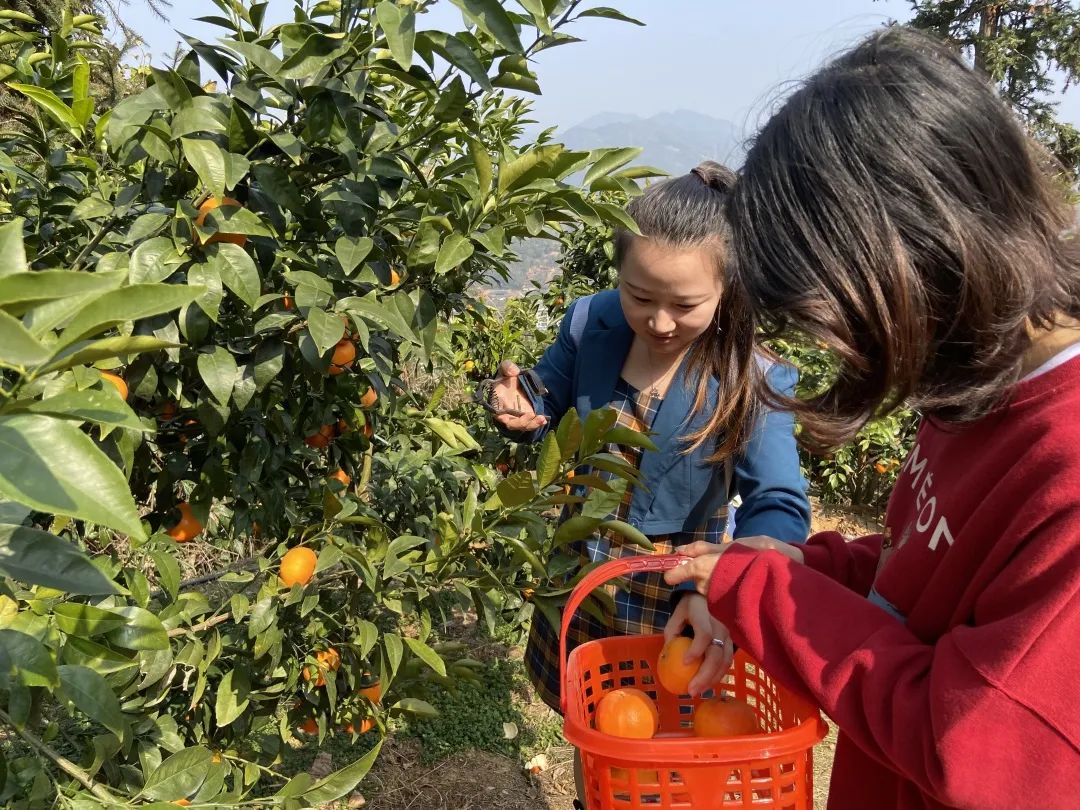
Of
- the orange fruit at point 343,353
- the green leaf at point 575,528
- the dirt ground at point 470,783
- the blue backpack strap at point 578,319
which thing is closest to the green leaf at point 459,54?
the orange fruit at point 343,353

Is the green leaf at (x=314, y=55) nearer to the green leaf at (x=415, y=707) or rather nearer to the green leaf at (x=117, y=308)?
the green leaf at (x=117, y=308)

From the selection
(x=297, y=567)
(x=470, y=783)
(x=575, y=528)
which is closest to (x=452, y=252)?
(x=575, y=528)

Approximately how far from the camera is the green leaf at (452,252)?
926 millimetres

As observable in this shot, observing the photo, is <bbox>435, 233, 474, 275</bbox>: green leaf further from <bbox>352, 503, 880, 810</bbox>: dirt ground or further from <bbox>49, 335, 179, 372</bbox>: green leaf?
<bbox>352, 503, 880, 810</bbox>: dirt ground

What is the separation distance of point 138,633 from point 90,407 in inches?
17.8

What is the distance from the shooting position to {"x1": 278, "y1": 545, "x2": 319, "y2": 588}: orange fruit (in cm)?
114

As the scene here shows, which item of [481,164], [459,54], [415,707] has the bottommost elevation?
[415,707]

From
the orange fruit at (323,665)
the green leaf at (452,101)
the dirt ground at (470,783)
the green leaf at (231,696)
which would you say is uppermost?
the green leaf at (452,101)

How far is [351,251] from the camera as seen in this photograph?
1008 millimetres

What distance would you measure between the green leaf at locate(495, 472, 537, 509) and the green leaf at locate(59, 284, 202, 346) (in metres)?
0.65

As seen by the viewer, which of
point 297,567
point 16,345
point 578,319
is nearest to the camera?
point 16,345

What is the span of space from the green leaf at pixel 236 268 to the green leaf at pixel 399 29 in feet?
0.98

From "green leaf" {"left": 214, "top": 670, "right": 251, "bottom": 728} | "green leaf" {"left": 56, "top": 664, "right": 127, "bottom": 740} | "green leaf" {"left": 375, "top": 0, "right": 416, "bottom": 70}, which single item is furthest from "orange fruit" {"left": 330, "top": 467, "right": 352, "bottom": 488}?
"green leaf" {"left": 375, "top": 0, "right": 416, "bottom": 70}

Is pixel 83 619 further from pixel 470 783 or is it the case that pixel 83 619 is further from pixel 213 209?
pixel 470 783
